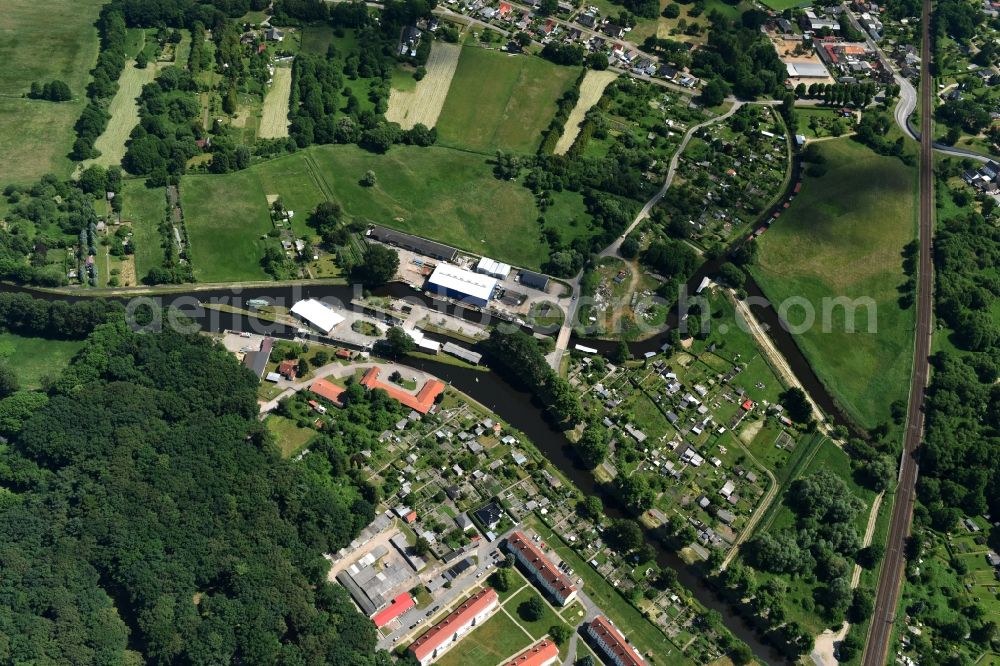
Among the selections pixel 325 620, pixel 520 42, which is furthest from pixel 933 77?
pixel 325 620

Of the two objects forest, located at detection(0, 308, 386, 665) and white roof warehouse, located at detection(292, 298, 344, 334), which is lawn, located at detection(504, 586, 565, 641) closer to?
forest, located at detection(0, 308, 386, 665)

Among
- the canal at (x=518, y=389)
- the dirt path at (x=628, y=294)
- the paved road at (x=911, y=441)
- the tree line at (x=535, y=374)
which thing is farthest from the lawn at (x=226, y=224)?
the paved road at (x=911, y=441)

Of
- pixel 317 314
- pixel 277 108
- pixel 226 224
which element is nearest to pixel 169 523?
pixel 317 314

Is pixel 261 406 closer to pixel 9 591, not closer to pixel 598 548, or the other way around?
pixel 9 591

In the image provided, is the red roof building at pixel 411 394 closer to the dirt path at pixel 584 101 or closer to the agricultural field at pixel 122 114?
the dirt path at pixel 584 101

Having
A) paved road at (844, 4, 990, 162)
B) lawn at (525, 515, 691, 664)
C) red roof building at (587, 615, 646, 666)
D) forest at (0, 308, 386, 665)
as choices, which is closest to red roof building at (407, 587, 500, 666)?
forest at (0, 308, 386, 665)

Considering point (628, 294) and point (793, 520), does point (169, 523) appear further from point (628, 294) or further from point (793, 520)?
point (793, 520)
